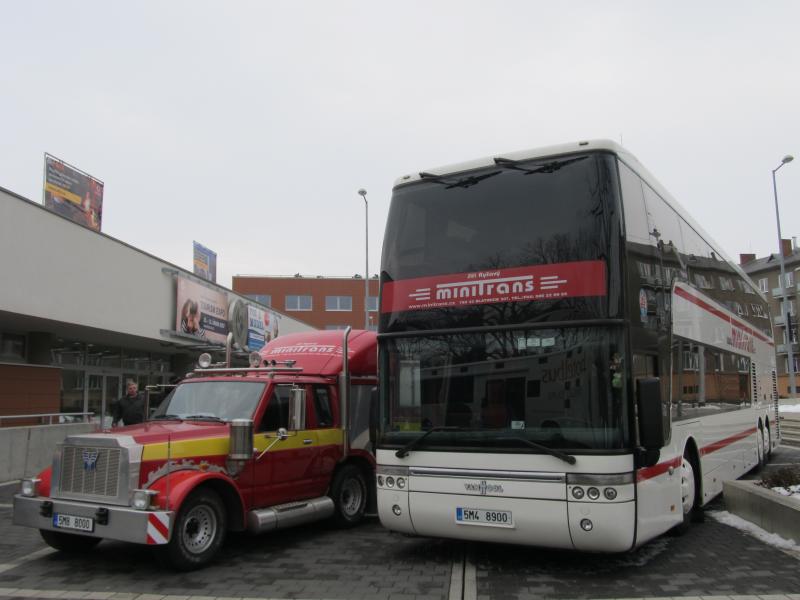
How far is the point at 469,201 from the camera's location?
6.95m

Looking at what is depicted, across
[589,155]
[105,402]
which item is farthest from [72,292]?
[589,155]

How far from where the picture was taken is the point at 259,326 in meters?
29.5

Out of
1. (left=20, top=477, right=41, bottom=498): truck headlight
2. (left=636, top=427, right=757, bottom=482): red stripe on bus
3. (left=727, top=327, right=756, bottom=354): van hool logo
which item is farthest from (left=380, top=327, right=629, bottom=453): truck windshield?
(left=727, top=327, right=756, bottom=354): van hool logo

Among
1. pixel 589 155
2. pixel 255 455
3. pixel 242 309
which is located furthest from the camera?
pixel 242 309

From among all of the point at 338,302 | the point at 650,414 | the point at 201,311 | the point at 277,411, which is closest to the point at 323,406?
the point at 277,411

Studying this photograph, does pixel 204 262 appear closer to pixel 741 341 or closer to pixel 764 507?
pixel 741 341

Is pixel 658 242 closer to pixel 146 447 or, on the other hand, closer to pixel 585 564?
pixel 585 564

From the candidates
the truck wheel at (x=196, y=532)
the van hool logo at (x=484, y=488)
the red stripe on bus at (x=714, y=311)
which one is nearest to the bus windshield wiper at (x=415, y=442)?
the van hool logo at (x=484, y=488)

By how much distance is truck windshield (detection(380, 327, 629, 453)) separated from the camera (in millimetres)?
5914

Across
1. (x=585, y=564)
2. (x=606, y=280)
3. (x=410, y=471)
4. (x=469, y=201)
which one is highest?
(x=469, y=201)

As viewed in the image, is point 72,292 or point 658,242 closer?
point 658,242

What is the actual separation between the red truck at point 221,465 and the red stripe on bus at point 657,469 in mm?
3927

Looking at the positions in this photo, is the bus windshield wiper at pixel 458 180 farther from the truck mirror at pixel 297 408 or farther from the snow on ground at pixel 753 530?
the snow on ground at pixel 753 530

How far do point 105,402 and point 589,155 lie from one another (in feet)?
62.6
